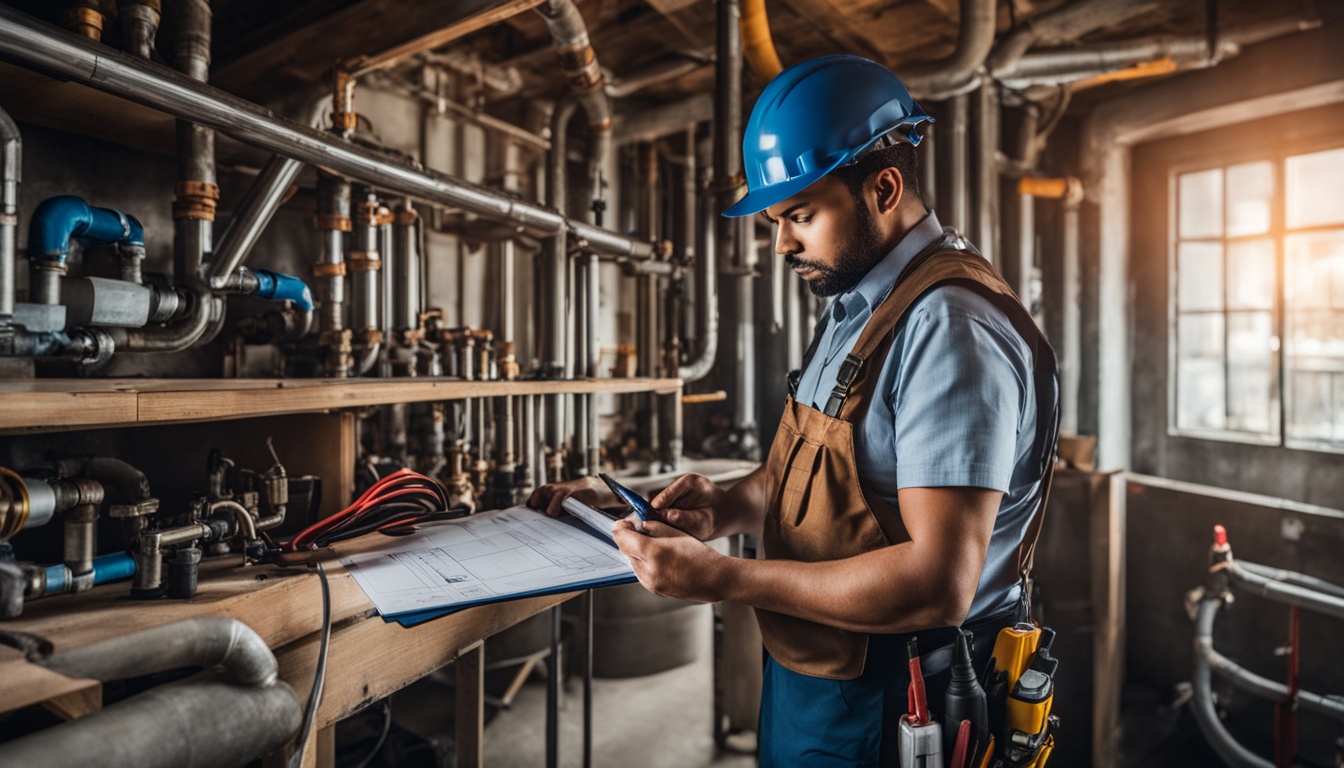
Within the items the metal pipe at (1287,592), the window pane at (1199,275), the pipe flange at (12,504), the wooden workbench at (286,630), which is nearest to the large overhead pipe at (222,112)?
the pipe flange at (12,504)

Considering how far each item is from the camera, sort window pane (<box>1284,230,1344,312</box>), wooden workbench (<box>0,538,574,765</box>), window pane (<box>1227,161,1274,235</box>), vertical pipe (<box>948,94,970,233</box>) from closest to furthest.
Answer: wooden workbench (<box>0,538,574,765</box>), vertical pipe (<box>948,94,970,233</box>), window pane (<box>1284,230,1344,312</box>), window pane (<box>1227,161,1274,235</box>)

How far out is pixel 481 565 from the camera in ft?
2.86

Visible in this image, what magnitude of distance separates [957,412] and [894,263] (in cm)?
26

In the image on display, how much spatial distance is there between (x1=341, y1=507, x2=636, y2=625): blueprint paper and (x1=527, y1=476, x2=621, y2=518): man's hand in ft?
0.11

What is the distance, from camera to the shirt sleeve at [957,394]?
0.70 m

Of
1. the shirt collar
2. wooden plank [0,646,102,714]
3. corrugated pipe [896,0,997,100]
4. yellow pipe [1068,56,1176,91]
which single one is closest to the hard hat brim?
the shirt collar

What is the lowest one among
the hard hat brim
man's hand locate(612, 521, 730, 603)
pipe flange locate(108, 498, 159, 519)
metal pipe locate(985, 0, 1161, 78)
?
man's hand locate(612, 521, 730, 603)

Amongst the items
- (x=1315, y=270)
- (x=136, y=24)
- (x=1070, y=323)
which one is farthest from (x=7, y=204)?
(x=1315, y=270)

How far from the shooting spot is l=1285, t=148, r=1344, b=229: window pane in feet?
9.66

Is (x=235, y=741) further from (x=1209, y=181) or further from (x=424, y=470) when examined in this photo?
(x=1209, y=181)

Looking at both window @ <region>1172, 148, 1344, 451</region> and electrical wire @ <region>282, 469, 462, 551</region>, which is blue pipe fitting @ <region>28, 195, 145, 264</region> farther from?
window @ <region>1172, 148, 1344, 451</region>

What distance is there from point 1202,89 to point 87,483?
12.9 feet

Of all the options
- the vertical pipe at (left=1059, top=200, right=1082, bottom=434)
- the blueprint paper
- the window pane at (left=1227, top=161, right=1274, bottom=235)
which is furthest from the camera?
the vertical pipe at (left=1059, top=200, right=1082, bottom=434)

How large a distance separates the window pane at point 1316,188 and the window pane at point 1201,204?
0.26m
